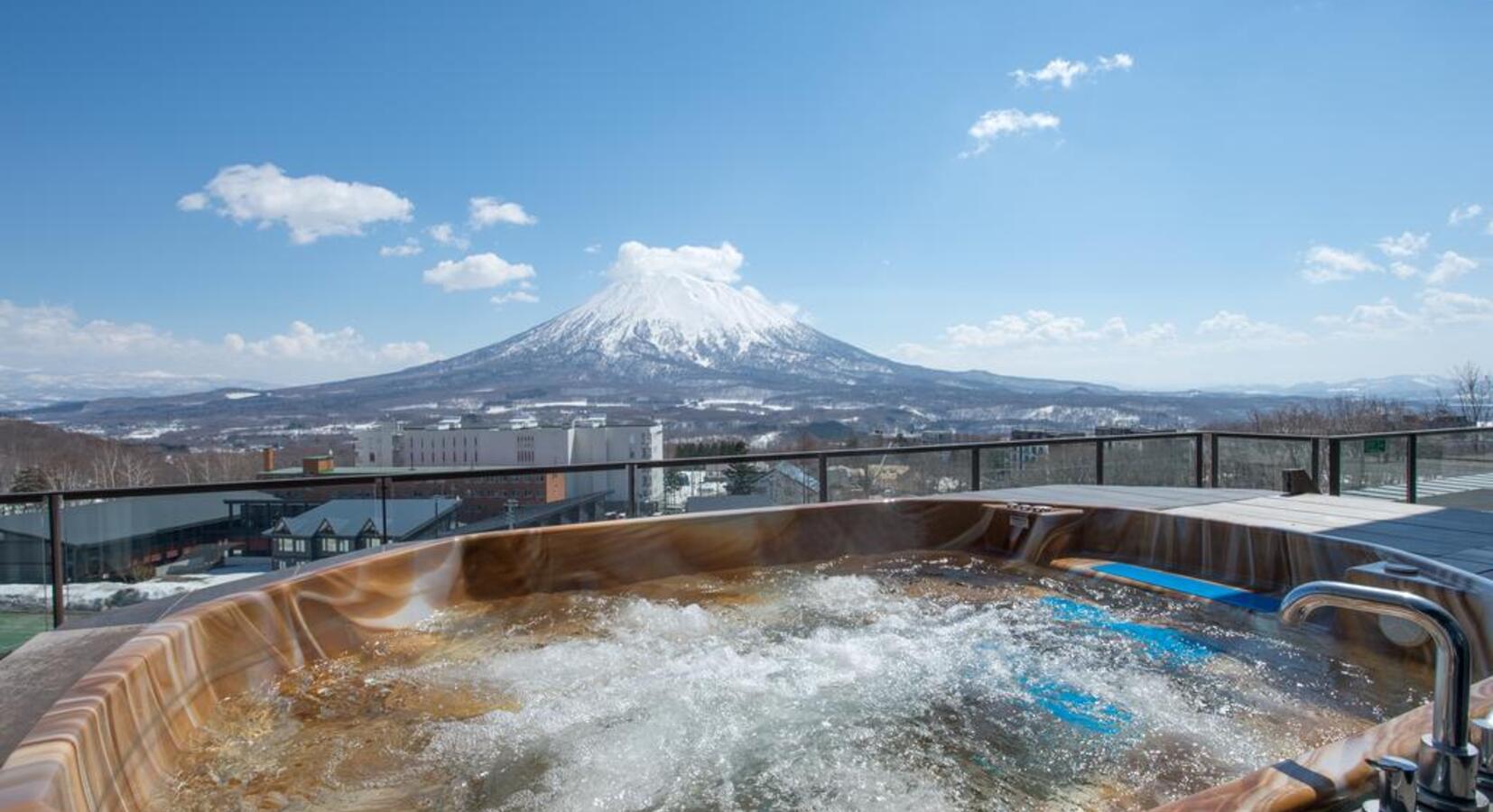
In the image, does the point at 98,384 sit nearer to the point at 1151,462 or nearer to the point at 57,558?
the point at 57,558

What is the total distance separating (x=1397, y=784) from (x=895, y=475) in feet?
12.2

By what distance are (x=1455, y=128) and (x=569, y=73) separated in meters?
10.3

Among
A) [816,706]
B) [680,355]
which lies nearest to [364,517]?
[816,706]

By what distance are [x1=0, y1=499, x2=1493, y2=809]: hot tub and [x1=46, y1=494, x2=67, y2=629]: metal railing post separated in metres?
1.42

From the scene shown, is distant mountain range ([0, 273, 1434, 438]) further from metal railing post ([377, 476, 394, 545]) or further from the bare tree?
metal railing post ([377, 476, 394, 545])

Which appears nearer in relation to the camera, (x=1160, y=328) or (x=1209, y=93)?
(x=1209, y=93)

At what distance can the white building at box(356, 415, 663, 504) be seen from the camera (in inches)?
159

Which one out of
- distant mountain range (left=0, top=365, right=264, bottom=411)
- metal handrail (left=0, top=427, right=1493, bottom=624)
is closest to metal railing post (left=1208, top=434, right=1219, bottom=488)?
Result: metal handrail (left=0, top=427, right=1493, bottom=624)

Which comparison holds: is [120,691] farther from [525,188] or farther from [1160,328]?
[1160,328]

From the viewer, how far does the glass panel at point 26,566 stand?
2869 mm

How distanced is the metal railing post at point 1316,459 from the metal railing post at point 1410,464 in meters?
0.83

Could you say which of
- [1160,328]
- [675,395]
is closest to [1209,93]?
[1160,328]

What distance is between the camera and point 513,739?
1.92m

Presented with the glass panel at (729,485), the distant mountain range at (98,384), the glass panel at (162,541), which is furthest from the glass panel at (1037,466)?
the distant mountain range at (98,384)
